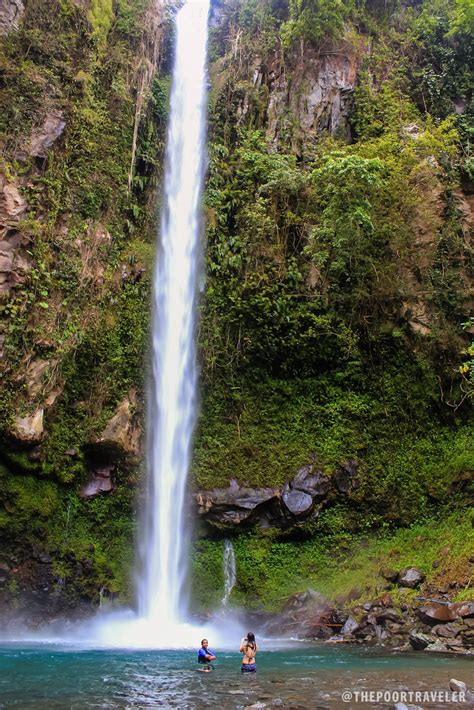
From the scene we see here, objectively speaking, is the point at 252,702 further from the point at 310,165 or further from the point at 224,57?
the point at 224,57

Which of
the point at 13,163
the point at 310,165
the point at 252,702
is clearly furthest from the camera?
the point at 310,165

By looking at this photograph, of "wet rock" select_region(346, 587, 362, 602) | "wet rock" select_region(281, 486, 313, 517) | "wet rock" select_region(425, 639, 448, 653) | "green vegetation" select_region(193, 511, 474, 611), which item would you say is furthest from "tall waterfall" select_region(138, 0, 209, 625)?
"wet rock" select_region(425, 639, 448, 653)

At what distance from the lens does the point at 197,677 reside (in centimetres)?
725

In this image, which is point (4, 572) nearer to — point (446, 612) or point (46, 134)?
point (446, 612)

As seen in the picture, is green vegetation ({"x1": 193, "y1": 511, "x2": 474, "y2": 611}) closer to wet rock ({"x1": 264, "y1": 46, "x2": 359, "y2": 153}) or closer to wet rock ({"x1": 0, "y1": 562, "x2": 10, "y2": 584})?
wet rock ({"x1": 0, "y1": 562, "x2": 10, "y2": 584})

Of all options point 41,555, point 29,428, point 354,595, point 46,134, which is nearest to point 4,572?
point 41,555

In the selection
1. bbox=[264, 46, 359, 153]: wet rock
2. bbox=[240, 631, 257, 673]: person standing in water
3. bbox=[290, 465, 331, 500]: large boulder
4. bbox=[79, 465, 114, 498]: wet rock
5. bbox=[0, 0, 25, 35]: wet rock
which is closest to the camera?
bbox=[240, 631, 257, 673]: person standing in water

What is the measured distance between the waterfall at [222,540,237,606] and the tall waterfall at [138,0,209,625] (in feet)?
3.54

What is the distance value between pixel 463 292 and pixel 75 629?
12642 mm

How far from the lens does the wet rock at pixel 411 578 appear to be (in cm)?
1173

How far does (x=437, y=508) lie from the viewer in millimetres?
13859

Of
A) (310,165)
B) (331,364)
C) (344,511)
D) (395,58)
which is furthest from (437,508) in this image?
(395,58)

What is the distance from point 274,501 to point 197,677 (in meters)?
7.03

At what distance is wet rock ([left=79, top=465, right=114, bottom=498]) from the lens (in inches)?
552
